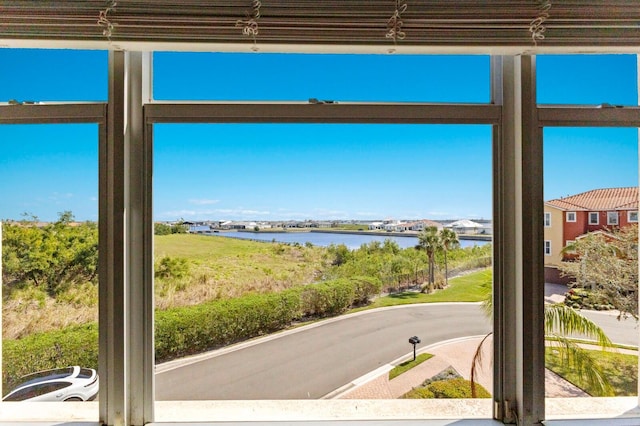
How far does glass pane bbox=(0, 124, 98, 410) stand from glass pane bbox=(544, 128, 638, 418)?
143cm

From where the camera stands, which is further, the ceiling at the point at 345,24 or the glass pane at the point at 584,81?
the glass pane at the point at 584,81

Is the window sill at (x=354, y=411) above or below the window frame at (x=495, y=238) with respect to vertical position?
below

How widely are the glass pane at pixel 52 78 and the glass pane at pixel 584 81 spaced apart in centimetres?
139

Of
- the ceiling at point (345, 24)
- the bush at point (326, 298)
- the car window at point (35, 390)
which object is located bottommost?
the car window at point (35, 390)

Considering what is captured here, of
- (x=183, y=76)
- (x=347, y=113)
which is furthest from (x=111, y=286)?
(x=347, y=113)

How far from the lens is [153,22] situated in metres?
0.96

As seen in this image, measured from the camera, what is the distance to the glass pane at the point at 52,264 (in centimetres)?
106

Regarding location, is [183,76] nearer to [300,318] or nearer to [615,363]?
[300,318]

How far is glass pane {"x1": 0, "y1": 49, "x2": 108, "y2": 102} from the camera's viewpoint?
42.0 inches

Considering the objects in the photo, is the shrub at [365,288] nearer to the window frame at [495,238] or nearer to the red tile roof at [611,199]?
the window frame at [495,238]

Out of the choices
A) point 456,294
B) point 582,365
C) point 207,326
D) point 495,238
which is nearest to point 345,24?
point 495,238

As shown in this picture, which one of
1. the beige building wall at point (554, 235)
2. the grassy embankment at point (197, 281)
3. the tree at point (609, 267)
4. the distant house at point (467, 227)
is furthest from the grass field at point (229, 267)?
the tree at point (609, 267)

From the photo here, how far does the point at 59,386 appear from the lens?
3.47 ft

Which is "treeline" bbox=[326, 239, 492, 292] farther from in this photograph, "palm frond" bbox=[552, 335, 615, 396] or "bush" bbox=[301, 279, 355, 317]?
"palm frond" bbox=[552, 335, 615, 396]
